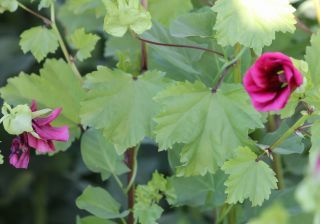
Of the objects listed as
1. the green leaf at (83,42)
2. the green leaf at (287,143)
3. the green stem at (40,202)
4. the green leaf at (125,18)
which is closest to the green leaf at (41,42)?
the green leaf at (83,42)

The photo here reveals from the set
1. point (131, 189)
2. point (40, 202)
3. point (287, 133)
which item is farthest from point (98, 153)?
A: point (40, 202)

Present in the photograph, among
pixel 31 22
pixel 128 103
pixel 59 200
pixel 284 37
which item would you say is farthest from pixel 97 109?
pixel 31 22

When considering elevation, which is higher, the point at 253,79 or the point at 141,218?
the point at 253,79

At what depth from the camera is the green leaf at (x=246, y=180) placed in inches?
26.4

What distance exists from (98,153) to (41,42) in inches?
6.1

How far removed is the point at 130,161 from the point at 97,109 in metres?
0.14

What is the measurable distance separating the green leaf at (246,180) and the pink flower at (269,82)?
3.8 inches

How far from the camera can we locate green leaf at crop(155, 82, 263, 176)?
69cm

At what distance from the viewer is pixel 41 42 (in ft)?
2.67

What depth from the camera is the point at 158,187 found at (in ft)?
2.62

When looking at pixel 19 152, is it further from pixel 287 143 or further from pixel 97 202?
pixel 287 143

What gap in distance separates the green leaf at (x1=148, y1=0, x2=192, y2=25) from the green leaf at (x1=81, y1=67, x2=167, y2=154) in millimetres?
199

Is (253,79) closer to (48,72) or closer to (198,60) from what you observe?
(198,60)

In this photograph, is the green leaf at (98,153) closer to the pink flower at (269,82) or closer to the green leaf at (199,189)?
the green leaf at (199,189)
